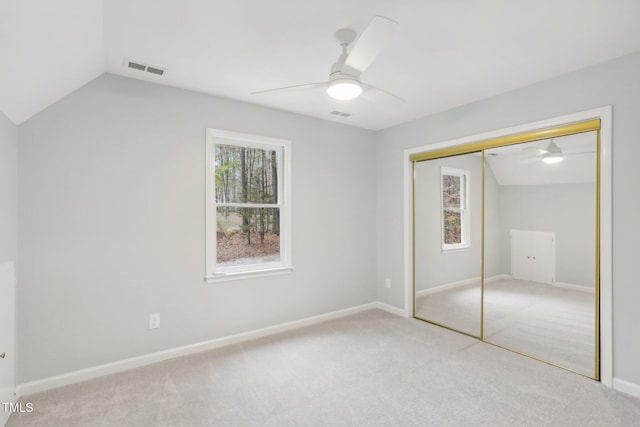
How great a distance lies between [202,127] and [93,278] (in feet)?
5.33

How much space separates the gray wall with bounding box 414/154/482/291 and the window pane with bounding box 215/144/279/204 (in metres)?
1.82

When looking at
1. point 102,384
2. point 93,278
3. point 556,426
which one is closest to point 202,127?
point 93,278

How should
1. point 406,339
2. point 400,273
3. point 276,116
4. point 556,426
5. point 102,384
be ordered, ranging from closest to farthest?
point 556,426
point 102,384
point 406,339
point 276,116
point 400,273

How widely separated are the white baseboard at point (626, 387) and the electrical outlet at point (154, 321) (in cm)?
374

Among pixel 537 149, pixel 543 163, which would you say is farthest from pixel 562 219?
pixel 537 149

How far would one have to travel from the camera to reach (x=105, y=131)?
8.69 feet

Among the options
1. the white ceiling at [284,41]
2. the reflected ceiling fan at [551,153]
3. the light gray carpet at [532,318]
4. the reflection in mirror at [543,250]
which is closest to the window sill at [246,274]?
the white ceiling at [284,41]

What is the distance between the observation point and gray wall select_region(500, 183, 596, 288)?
268cm

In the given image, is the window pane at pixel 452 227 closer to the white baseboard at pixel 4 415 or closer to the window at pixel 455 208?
the window at pixel 455 208

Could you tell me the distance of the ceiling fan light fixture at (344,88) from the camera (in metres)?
1.93

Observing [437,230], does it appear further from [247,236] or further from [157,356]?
[157,356]

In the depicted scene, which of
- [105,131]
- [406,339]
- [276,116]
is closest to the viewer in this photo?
[105,131]

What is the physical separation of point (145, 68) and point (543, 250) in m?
3.88

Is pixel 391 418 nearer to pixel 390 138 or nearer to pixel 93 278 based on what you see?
pixel 93 278
